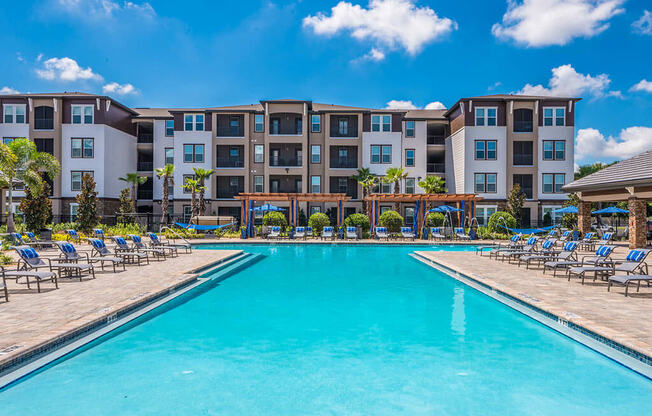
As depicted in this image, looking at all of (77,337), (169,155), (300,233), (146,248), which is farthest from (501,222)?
(169,155)

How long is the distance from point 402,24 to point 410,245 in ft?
→ 38.3

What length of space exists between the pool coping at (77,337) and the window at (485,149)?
30432 millimetres

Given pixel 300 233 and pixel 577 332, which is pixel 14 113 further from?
pixel 577 332

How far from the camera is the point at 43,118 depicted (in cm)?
3575

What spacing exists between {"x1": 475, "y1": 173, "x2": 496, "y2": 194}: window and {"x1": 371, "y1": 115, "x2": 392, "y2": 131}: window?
8.68m

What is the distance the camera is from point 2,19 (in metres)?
19.4

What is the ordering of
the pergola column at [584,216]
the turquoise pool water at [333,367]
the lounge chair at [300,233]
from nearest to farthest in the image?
the turquoise pool water at [333,367] < the pergola column at [584,216] < the lounge chair at [300,233]

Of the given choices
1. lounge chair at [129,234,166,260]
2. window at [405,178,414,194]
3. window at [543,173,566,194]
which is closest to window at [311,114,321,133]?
window at [405,178,414,194]

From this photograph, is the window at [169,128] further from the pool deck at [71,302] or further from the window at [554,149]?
the window at [554,149]

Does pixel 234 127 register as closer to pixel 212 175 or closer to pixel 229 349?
pixel 212 175

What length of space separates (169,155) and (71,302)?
1304 inches

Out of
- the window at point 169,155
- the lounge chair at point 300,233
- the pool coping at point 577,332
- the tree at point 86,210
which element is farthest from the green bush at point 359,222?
the window at point 169,155

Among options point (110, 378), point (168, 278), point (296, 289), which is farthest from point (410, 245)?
point (110, 378)

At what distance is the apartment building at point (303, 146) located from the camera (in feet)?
117
